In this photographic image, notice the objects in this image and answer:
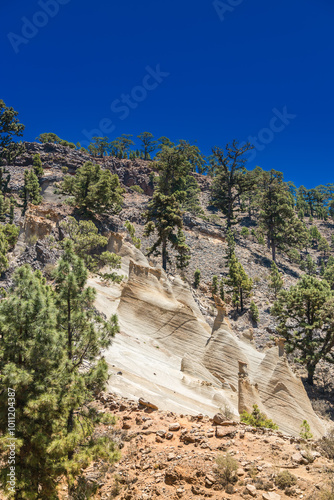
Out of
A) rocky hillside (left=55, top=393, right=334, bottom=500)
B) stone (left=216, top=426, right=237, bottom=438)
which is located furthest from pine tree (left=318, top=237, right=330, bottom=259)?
stone (left=216, top=426, right=237, bottom=438)

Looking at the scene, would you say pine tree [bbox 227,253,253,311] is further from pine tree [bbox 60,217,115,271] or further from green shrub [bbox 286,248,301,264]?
green shrub [bbox 286,248,301,264]

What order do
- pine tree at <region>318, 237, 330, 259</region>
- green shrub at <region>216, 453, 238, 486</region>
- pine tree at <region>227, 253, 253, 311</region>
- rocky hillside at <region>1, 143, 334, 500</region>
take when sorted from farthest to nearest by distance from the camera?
pine tree at <region>318, 237, 330, 259</region>
pine tree at <region>227, 253, 253, 311</region>
rocky hillside at <region>1, 143, 334, 500</region>
green shrub at <region>216, 453, 238, 486</region>

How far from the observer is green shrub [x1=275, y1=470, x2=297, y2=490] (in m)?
6.11

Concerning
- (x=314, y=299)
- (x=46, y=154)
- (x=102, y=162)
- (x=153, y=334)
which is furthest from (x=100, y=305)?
(x=102, y=162)

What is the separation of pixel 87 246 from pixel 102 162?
6328cm

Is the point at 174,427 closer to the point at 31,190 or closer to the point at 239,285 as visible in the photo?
the point at 239,285

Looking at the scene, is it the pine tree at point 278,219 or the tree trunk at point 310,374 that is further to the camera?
the pine tree at point 278,219

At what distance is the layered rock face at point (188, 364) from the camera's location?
44.1 feet

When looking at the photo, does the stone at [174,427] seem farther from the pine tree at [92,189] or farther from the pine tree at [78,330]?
the pine tree at [92,189]

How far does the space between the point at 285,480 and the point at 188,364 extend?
1039 centimetres

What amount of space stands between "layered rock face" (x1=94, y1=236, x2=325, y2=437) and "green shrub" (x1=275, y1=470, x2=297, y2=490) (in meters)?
6.14

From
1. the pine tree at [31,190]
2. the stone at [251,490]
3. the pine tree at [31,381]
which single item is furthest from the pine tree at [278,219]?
the pine tree at [31,381]

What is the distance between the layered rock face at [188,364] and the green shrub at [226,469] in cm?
528

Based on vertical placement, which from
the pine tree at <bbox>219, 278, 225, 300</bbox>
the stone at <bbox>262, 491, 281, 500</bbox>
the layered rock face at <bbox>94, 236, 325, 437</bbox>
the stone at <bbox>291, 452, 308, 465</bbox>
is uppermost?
the pine tree at <bbox>219, 278, 225, 300</bbox>
